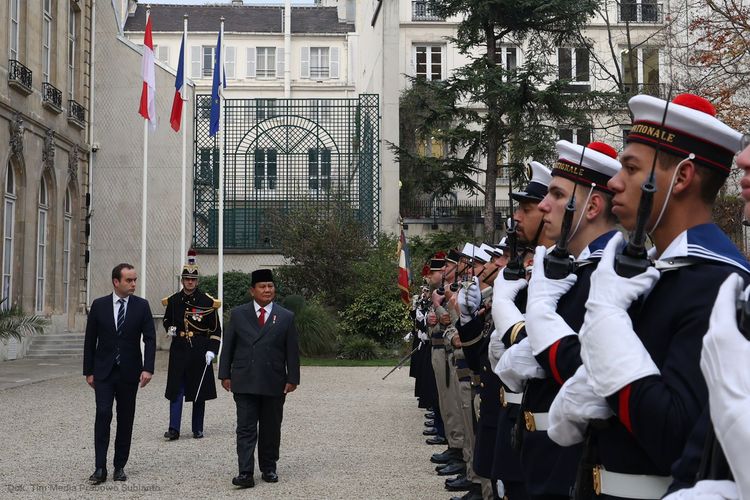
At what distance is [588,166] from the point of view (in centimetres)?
402

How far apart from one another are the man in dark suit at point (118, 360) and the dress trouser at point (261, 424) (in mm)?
908

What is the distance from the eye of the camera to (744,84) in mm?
17078

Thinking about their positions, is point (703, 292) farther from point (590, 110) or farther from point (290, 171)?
point (290, 171)

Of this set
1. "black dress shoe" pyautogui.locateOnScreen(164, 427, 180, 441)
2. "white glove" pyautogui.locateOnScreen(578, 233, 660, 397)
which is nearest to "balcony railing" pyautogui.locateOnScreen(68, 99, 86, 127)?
"black dress shoe" pyautogui.locateOnScreen(164, 427, 180, 441)

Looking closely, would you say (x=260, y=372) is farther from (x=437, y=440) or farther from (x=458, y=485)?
(x=437, y=440)

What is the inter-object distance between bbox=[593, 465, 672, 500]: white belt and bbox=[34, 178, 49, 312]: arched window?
26199mm

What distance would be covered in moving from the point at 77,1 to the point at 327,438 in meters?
22.2

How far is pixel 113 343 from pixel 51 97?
1987 cm

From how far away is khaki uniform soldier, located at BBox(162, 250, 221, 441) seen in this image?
1219 centimetres

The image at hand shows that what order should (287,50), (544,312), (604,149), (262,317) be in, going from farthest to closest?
(287,50), (262,317), (604,149), (544,312)

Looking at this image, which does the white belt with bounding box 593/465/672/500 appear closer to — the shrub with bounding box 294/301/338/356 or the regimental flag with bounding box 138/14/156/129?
the regimental flag with bounding box 138/14/156/129

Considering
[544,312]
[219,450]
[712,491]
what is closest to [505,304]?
[544,312]

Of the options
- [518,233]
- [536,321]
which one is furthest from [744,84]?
[536,321]

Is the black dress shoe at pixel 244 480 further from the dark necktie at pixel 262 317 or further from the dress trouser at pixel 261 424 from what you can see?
the dark necktie at pixel 262 317
